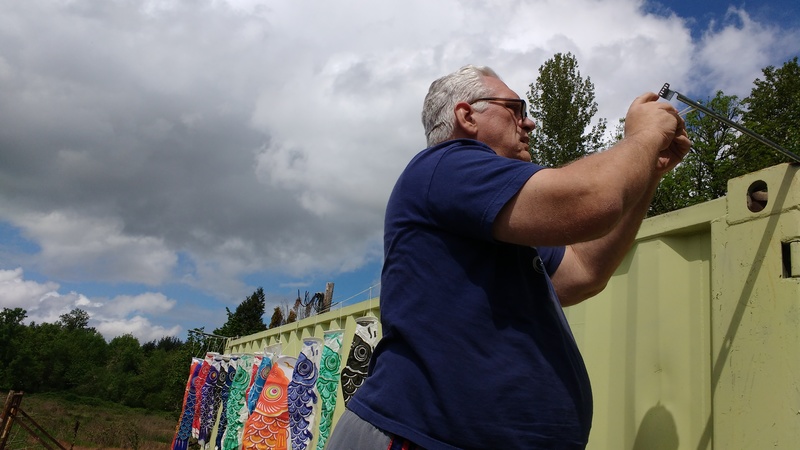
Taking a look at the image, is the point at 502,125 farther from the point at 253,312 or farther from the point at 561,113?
the point at 253,312

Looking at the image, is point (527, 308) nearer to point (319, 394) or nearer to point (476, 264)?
point (476, 264)

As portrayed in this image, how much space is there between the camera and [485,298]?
1251 millimetres

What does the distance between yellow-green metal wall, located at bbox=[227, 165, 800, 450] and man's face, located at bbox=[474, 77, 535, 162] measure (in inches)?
30.6

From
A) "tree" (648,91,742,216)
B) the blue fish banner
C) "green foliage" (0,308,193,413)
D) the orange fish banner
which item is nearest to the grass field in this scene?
"green foliage" (0,308,193,413)

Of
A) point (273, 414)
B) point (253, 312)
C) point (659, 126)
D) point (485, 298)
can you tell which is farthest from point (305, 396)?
point (253, 312)

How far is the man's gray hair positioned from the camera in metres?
1.57

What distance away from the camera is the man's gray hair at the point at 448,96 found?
1.57m

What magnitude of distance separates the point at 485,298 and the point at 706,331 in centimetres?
114

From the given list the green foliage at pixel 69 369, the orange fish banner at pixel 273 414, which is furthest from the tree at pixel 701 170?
the green foliage at pixel 69 369

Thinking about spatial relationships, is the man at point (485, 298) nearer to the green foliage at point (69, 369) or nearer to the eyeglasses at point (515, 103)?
the eyeglasses at point (515, 103)

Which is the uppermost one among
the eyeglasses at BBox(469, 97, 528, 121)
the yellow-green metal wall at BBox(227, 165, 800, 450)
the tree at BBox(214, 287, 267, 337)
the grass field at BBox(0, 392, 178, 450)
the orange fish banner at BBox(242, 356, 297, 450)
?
the tree at BBox(214, 287, 267, 337)

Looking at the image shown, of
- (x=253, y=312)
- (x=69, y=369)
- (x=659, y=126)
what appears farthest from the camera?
(x=69, y=369)

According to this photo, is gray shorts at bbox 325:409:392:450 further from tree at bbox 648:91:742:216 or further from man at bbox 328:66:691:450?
tree at bbox 648:91:742:216

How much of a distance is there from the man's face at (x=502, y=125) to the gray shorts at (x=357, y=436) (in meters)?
0.72
